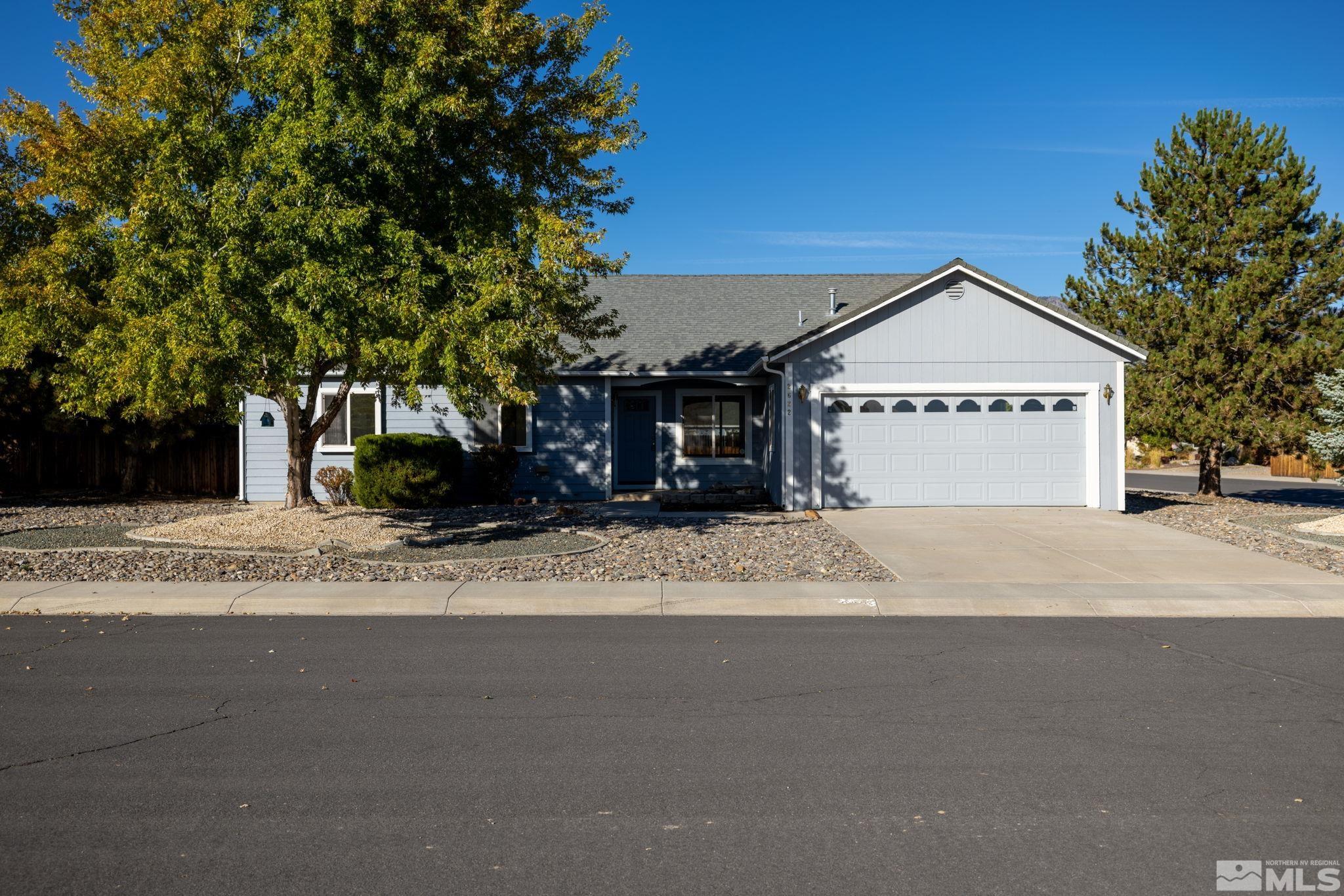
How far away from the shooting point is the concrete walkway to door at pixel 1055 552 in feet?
36.4

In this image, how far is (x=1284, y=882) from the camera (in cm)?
384

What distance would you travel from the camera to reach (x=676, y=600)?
996 cm

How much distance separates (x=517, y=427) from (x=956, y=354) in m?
9.38

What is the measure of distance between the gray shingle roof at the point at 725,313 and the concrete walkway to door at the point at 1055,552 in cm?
423

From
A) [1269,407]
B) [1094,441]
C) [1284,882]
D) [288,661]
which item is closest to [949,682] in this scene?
[1284,882]

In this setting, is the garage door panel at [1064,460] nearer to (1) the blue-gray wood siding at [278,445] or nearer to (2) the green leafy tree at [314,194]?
(2) the green leafy tree at [314,194]

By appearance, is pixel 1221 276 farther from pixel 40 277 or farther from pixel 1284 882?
pixel 40 277

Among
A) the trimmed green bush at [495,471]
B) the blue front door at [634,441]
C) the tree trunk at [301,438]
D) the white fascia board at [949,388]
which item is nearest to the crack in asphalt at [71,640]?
the tree trunk at [301,438]

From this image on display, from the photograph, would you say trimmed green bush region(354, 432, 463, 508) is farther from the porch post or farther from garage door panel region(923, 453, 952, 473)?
garage door panel region(923, 453, 952, 473)

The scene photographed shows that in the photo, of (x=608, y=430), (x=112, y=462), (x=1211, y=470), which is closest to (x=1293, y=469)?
(x=1211, y=470)

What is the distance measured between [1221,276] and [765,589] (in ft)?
55.8

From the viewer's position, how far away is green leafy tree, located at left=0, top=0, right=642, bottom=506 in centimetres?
1095

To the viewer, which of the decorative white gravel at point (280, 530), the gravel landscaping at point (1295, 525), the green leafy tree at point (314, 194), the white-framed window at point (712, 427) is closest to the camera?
the green leafy tree at point (314, 194)

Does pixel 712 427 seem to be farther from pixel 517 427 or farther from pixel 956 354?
pixel 956 354
